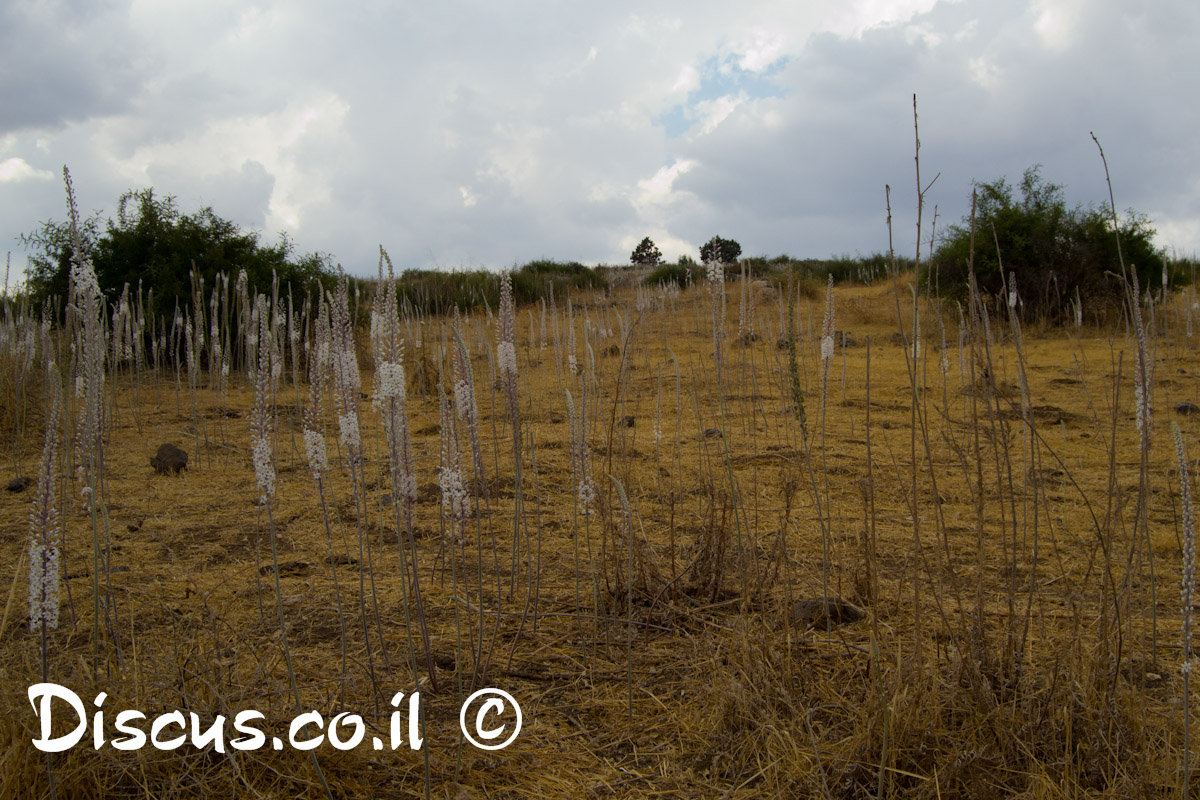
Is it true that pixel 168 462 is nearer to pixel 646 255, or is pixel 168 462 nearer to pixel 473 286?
pixel 473 286

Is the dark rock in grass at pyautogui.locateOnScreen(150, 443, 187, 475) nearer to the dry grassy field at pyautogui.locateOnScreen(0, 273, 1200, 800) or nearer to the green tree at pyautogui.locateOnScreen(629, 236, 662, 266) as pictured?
the dry grassy field at pyautogui.locateOnScreen(0, 273, 1200, 800)

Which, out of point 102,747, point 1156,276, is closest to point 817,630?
point 102,747

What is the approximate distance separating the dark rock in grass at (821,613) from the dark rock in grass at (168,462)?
171 inches

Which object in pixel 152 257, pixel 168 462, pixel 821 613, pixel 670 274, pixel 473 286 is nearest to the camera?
pixel 821 613

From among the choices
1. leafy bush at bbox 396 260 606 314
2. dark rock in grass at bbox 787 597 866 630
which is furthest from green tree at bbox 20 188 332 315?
dark rock in grass at bbox 787 597 866 630

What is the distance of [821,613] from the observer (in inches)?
99.9

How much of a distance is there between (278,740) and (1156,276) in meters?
15.4

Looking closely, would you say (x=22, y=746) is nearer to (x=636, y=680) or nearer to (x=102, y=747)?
(x=102, y=747)

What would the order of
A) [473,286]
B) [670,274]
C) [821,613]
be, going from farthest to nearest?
[670,274] < [473,286] < [821,613]

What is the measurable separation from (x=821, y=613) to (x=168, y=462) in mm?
4492

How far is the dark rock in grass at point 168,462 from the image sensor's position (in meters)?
5.18

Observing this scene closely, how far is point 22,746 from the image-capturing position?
1561mm

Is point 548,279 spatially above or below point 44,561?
above

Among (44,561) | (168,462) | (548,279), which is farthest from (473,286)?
(44,561)
